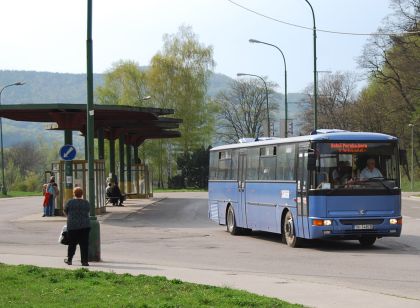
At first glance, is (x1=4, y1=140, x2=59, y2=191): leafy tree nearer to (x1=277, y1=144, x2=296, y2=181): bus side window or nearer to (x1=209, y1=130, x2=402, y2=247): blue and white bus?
(x1=277, y1=144, x2=296, y2=181): bus side window

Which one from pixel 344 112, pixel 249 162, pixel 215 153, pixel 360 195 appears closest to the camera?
pixel 360 195

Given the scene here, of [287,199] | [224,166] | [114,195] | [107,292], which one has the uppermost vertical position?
[224,166]

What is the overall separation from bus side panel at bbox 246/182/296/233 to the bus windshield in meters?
1.25

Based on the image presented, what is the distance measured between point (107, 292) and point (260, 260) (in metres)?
6.84

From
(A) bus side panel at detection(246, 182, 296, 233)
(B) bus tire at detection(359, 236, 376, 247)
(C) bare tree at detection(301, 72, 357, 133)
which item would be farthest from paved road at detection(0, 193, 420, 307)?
(C) bare tree at detection(301, 72, 357, 133)

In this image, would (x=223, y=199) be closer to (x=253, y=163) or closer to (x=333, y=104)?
(x=253, y=163)

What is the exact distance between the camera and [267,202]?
2227 centimetres

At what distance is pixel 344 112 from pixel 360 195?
6711 centimetres

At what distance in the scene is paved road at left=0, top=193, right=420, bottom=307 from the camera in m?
12.0

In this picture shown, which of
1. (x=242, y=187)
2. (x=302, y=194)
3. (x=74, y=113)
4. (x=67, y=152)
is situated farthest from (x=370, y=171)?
(x=74, y=113)

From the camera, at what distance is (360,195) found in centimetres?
1925

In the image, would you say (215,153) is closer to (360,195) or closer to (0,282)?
(360,195)

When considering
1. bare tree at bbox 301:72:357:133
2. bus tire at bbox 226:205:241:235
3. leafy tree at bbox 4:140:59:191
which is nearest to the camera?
bus tire at bbox 226:205:241:235

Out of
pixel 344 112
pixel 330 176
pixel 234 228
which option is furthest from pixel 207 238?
pixel 344 112
